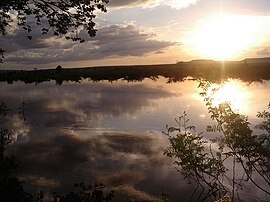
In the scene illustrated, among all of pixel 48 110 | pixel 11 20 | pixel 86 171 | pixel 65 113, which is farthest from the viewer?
pixel 48 110

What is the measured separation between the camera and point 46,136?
26469 mm

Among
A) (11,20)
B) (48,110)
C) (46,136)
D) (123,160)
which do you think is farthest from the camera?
(48,110)

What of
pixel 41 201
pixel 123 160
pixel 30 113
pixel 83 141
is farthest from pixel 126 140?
pixel 30 113

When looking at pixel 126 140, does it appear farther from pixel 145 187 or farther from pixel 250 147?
pixel 250 147

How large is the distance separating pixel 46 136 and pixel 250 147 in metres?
18.8

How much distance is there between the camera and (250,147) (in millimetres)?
10594

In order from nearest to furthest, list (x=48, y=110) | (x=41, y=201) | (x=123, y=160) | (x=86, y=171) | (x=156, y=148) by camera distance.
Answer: (x=41, y=201)
(x=86, y=171)
(x=123, y=160)
(x=156, y=148)
(x=48, y=110)

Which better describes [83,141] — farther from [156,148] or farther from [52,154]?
[156,148]

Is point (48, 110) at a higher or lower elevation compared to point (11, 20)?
lower

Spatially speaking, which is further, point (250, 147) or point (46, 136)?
point (46, 136)

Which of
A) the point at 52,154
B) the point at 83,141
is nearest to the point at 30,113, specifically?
the point at 83,141

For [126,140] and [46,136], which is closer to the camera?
[126,140]

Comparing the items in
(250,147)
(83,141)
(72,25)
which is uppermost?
(72,25)

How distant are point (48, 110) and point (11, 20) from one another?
2702 centimetres
